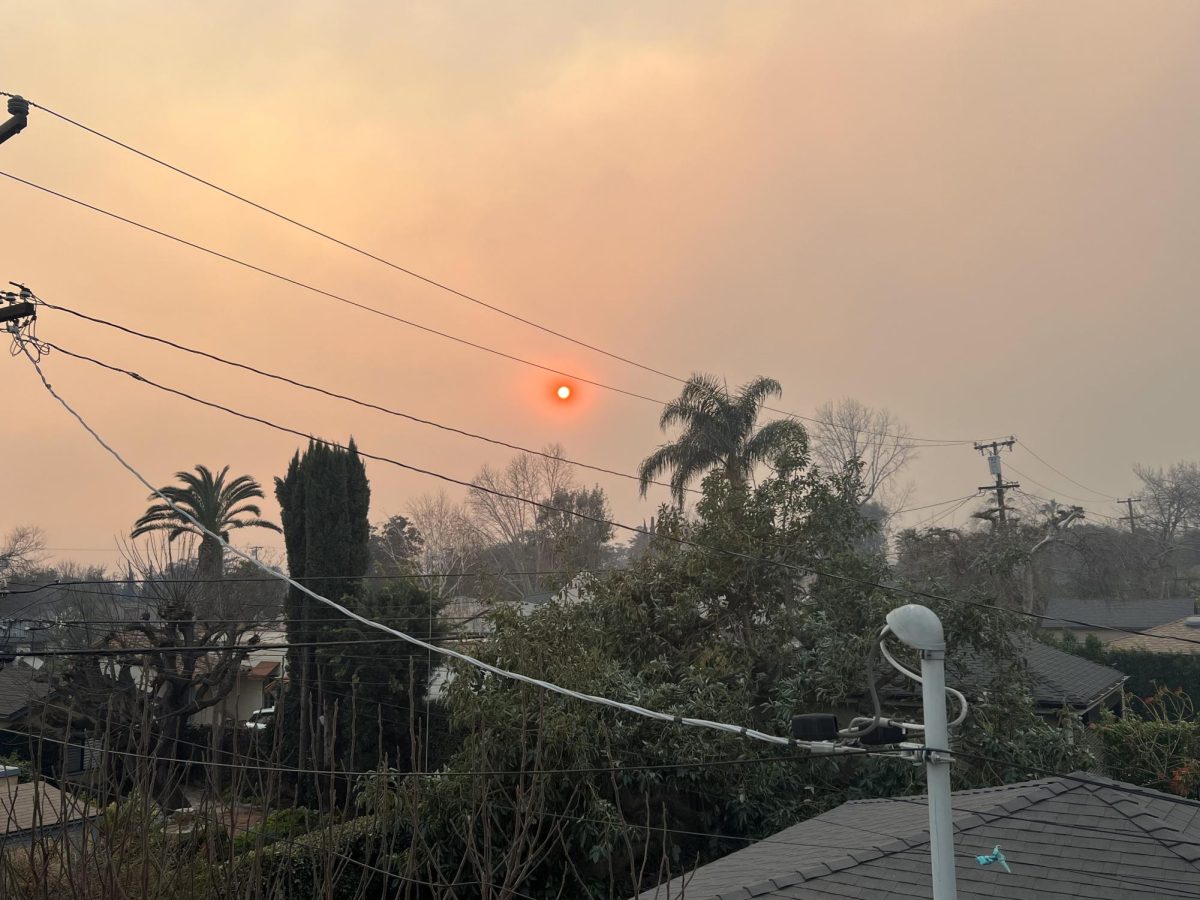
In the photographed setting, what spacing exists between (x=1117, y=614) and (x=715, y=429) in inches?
898

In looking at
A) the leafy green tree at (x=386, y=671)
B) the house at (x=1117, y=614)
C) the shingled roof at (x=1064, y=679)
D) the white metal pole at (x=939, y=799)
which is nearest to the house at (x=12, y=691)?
the leafy green tree at (x=386, y=671)

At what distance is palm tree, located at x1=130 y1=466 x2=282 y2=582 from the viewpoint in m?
28.1

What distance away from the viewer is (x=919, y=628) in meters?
4.89

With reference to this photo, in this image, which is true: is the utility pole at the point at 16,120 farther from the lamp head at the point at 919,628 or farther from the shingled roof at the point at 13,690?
the shingled roof at the point at 13,690

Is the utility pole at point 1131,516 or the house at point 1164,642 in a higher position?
the utility pole at point 1131,516

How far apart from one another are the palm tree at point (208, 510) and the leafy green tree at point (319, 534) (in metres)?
5.53

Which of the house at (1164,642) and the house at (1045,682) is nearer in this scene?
the house at (1045,682)

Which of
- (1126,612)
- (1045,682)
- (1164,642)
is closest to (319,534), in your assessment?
(1045,682)

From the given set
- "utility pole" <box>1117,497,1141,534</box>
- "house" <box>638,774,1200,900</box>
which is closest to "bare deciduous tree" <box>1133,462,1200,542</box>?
"utility pole" <box>1117,497,1141,534</box>

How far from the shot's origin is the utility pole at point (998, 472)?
3756 cm

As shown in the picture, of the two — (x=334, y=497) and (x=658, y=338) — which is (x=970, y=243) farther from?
(x=334, y=497)

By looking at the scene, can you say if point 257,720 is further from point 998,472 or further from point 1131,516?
point 1131,516

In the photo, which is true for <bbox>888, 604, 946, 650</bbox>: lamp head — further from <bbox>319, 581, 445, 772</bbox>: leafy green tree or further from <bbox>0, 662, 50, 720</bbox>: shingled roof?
<bbox>0, 662, 50, 720</bbox>: shingled roof

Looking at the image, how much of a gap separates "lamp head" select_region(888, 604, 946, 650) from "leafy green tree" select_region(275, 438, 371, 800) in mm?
18406
